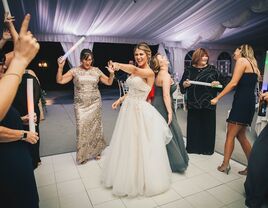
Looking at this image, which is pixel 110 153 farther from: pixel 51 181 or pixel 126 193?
pixel 51 181

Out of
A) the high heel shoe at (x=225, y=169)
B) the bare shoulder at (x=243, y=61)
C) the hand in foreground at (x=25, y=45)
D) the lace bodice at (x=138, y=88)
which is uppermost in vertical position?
the bare shoulder at (x=243, y=61)

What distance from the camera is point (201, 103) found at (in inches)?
125

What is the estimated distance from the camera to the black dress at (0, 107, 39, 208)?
113 cm

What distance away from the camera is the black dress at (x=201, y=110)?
10.2 ft

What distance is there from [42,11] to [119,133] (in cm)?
455

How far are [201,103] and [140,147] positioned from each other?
56.6 inches

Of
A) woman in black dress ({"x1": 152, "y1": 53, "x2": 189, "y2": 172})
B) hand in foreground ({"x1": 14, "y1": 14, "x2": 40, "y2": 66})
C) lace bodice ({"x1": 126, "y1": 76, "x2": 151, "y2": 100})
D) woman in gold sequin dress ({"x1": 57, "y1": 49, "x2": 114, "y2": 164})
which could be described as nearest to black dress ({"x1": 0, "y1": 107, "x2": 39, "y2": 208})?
hand in foreground ({"x1": 14, "y1": 14, "x2": 40, "y2": 66})

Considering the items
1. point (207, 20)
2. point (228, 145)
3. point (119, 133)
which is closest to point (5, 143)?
point (119, 133)

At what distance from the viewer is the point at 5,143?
1152mm

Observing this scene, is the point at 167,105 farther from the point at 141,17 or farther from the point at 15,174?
the point at 141,17

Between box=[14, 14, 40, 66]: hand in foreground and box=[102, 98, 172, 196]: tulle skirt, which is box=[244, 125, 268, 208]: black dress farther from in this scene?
box=[14, 14, 40, 66]: hand in foreground

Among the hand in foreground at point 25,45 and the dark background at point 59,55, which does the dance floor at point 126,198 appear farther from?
the dark background at point 59,55

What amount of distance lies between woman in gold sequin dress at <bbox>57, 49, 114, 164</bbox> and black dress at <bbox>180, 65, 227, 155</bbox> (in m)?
1.28

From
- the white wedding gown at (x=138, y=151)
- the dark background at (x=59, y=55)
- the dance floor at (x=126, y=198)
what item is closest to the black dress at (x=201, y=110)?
the dance floor at (x=126, y=198)
